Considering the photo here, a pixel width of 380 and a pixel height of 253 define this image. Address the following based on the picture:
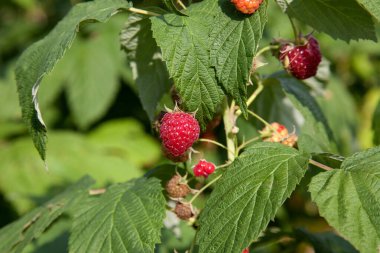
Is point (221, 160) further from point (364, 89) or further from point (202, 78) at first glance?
point (202, 78)

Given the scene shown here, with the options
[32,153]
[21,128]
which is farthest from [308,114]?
[21,128]

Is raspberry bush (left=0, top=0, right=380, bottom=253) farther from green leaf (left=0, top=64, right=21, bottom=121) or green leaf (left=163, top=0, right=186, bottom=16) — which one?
green leaf (left=0, top=64, right=21, bottom=121)

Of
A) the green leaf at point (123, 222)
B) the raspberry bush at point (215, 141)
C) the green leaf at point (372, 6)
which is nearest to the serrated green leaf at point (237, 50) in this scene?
the raspberry bush at point (215, 141)

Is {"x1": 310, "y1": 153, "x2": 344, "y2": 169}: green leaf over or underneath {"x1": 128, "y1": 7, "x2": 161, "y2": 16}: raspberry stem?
underneath

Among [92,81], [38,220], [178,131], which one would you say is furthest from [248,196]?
[92,81]

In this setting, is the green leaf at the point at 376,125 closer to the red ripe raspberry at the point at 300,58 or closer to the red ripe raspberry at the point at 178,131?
the red ripe raspberry at the point at 300,58

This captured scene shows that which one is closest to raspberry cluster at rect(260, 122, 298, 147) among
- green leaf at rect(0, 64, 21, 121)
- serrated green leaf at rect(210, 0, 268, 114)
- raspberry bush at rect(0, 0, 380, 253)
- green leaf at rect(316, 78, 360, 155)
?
raspberry bush at rect(0, 0, 380, 253)
